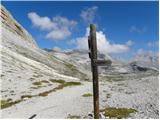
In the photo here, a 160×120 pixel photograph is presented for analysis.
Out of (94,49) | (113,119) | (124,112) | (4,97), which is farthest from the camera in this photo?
(4,97)

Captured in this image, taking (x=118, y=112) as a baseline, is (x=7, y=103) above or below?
above

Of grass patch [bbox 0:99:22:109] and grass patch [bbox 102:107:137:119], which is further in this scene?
grass patch [bbox 0:99:22:109]

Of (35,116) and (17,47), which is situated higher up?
(17,47)

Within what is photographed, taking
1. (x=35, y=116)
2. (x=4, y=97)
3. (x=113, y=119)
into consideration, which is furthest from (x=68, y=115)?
(x=4, y=97)

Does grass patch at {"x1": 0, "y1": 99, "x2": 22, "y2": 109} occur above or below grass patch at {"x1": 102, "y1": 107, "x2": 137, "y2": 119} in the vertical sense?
above

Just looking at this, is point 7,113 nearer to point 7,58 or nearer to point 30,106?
point 30,106

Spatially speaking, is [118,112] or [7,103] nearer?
[118,112]

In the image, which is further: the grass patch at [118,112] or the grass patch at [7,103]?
the grass patch at [7,103]

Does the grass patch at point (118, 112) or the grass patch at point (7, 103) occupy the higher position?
the grass patch at point (7, 103)
